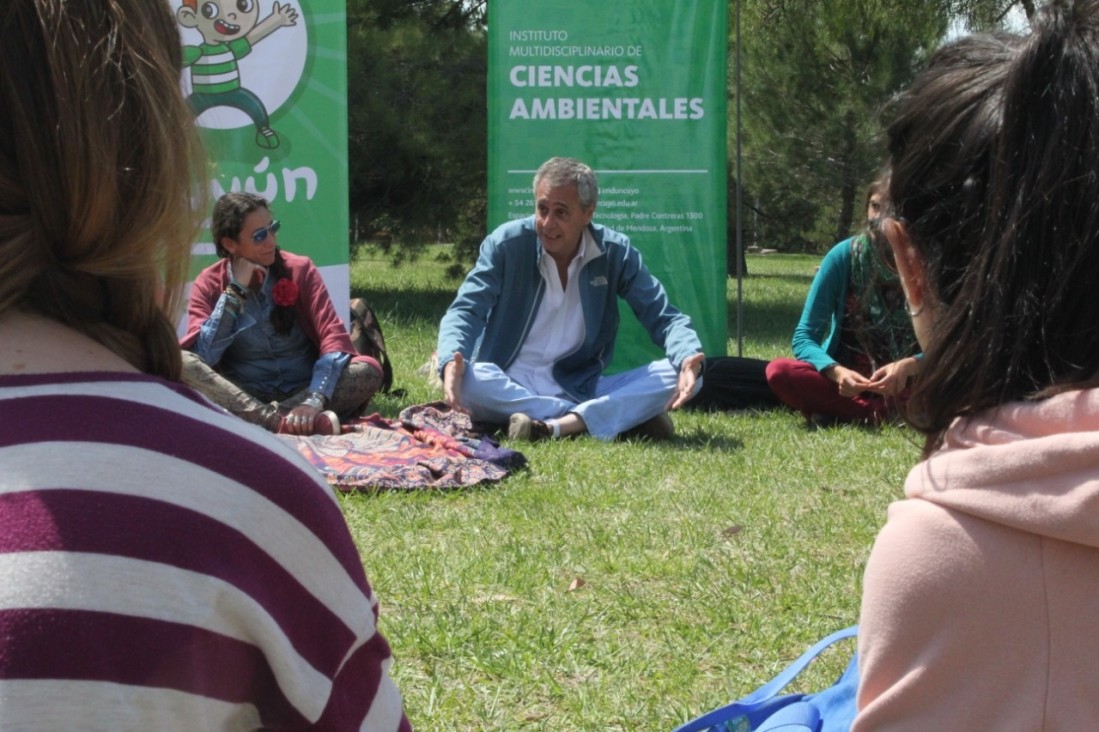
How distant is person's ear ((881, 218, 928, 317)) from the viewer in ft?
3.85

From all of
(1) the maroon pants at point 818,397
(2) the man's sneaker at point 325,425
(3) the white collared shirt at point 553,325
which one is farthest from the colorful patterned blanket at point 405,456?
(1) the maroon pants at point 818,397

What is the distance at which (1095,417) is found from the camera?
101 centimetres

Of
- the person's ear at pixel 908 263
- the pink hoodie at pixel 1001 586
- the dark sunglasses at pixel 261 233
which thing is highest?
the person's ear at pixel 908 263

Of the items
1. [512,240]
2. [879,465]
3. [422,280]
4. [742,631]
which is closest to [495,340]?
[512,240]

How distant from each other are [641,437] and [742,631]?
276 cm

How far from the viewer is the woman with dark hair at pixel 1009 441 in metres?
1.00

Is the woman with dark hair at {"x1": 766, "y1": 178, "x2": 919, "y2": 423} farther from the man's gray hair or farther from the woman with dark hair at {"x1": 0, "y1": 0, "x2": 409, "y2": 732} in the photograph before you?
the woman with dark hair at {"x1": 0, "y1": 0, "x2": 409, "y2": 732}

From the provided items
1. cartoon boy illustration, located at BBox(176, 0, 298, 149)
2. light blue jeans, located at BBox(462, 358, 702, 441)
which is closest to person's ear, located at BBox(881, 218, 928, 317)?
light blue jeans, located at BBox(462, 358, 702, 441)

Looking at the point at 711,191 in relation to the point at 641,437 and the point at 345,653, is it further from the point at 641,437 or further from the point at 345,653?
the point at 345,653

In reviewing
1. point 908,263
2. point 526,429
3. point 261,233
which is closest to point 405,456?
point 526,429

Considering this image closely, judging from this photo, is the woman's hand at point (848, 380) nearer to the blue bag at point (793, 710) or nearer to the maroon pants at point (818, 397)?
the maroon pants at point (818, 397)

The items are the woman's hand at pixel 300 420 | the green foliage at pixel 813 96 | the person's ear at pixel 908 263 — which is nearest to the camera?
the person's ear at pixel 908 263

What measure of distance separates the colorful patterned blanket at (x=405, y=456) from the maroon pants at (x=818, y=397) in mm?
1619

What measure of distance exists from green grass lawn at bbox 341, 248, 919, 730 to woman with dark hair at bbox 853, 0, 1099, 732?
158 centimetres
